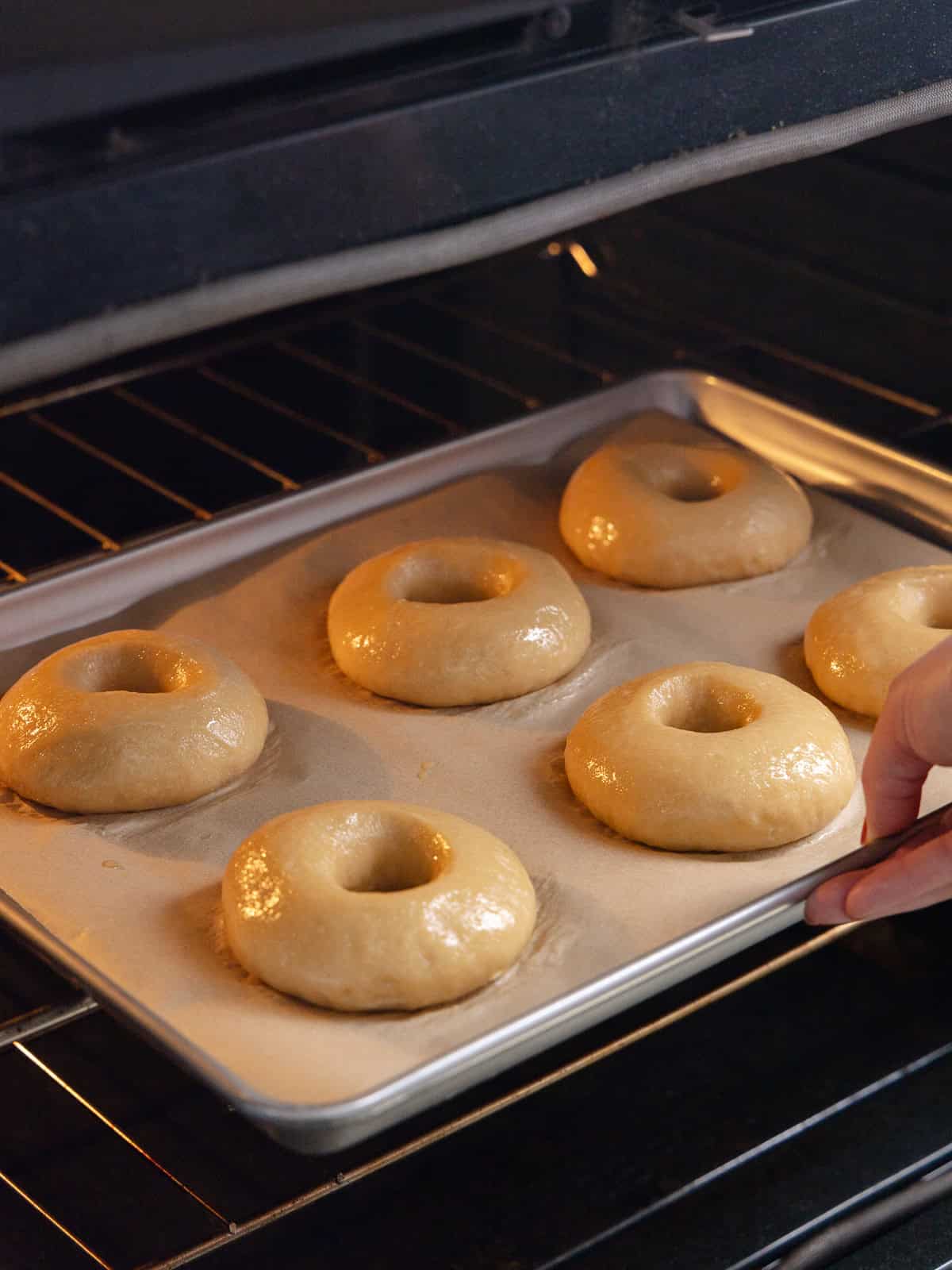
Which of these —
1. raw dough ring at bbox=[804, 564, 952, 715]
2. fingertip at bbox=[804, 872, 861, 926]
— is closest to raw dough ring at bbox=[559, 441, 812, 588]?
raw dough ring at bbox=[804, 564, 952, 715]

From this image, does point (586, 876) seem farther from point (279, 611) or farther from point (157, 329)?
point (157, 329)

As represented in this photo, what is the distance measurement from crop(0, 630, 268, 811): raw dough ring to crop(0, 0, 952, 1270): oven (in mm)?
188

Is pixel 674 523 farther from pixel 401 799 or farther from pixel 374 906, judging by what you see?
pixel 374 906

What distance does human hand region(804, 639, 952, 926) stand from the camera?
113cm

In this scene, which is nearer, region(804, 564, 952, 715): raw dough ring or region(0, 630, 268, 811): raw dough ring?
region(0, 630, 268, 811): raw dough ring

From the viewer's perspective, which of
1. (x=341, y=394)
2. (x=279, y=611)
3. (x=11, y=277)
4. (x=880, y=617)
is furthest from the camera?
(x=341, y=394)

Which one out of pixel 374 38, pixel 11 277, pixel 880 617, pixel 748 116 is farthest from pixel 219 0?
pixel 880 617

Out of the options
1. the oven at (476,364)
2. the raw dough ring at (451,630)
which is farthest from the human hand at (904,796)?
the raw dough ring at (451,630)

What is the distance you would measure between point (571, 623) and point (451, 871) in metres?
0.44

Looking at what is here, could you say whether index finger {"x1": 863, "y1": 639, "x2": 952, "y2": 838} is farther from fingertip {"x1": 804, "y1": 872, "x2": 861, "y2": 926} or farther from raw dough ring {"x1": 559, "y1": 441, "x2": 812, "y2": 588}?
raw dough ring {"x1": 559, "y1": 441, "x2": 812, "y2": 588}

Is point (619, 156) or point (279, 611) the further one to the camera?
point (279, 611)

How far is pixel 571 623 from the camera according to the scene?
1.61 m

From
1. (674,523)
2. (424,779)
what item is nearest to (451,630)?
(424,779)

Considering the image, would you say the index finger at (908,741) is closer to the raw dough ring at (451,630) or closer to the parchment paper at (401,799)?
the parchment paper at (401,799)
